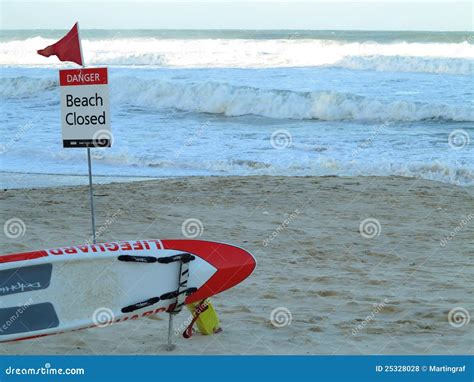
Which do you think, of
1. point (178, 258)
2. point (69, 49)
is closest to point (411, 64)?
point (69, 49)

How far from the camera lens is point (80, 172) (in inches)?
473

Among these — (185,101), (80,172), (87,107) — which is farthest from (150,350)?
(185,101)

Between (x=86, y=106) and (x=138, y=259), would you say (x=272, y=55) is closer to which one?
(x=86, y=106)

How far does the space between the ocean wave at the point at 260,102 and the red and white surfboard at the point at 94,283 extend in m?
14.7

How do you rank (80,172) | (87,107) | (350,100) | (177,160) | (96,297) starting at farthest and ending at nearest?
(350,100)
(177,160)
(80,172)
(87,107)
(96,297)

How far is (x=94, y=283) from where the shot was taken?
475 centimetres

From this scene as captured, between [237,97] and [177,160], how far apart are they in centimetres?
909

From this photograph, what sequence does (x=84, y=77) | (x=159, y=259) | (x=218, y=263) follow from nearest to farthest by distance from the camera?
(x=159, y=259), (x=218, y=263), (x=84, y=77)

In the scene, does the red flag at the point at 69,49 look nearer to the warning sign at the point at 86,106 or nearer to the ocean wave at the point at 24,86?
the warning sign at the point at 86,106

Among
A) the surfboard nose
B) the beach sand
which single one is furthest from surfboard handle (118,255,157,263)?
the beach sand

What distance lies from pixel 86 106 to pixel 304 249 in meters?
2.57

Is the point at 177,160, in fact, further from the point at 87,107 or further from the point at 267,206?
the point at 87,107

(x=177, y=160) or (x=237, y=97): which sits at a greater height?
(x=237, y=97)

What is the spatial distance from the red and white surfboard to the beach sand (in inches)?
10.6
